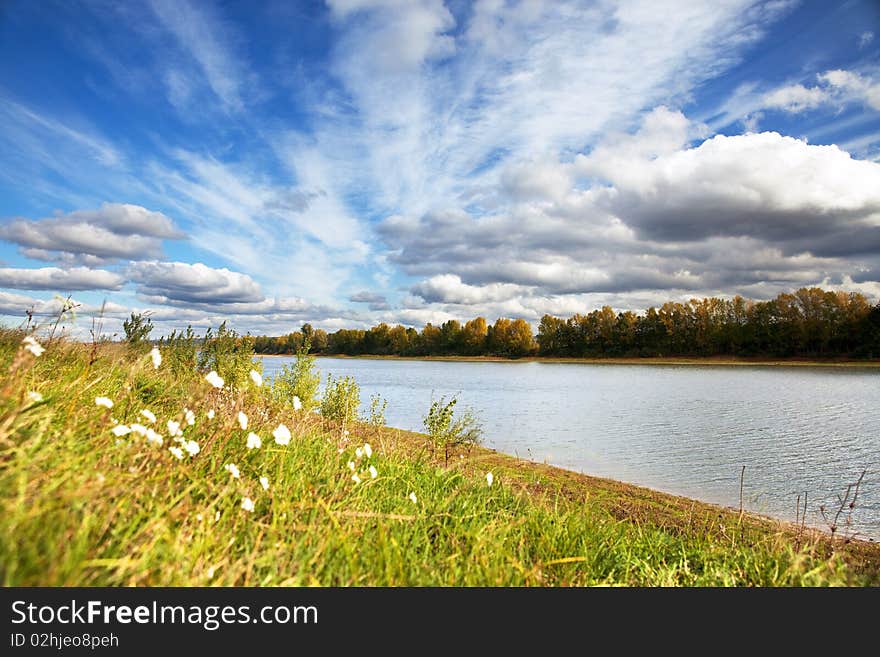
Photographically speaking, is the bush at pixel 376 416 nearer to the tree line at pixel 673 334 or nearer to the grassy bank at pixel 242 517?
the grassy bank at pixel 242 517

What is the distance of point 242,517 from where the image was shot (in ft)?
11.5

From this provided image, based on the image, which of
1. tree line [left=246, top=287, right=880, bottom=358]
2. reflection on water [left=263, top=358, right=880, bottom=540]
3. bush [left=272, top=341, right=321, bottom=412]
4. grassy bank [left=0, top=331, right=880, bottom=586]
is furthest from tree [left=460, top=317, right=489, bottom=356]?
grassy bank [left=0, top=331, right=880, bottom=586]

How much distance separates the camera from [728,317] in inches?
4289

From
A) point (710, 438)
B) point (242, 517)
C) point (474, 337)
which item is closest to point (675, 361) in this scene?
point (474, 337)

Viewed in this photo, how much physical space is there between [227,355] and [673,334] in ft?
381

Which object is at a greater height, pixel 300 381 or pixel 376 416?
pixel 300 381

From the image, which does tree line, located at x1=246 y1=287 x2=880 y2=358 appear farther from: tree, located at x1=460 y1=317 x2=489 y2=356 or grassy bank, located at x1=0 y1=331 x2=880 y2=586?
grassy bank, located at x1=0 y1=331 x2=880 y2=586

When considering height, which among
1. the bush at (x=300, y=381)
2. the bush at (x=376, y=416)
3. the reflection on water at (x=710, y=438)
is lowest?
the reflection on water at (x=710, y=438)

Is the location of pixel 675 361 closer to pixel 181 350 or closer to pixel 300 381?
pixel 300 381

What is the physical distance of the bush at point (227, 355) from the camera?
13.5 metres

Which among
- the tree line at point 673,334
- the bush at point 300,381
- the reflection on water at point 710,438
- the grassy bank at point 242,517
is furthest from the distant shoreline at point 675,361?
the grassy bank at point 242,517

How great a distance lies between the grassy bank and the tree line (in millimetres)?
71220

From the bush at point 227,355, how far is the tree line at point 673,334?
195ft
